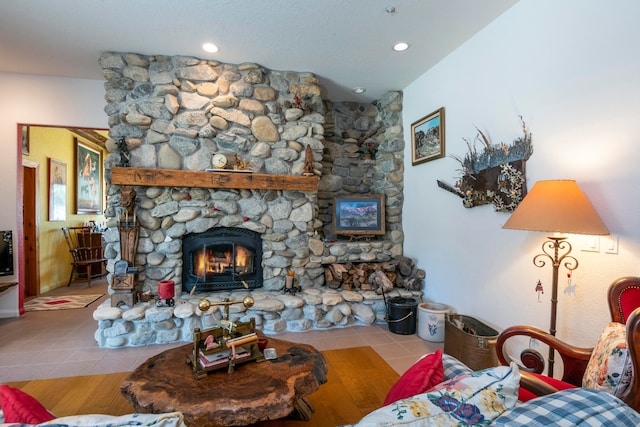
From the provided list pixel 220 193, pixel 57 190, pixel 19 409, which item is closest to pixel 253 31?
pixel 220 193

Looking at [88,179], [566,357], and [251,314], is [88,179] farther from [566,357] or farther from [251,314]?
[566,357]

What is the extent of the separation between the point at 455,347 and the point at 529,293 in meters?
0.69

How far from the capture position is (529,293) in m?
2.26

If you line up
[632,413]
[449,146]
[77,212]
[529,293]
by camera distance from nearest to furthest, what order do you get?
[632,413]
[529,293]
[449,146]
[77,212]

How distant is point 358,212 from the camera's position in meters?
4.05

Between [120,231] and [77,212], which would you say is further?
[77,212]

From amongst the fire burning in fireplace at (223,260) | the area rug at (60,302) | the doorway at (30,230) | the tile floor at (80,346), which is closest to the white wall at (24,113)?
the area rug at (60,302)

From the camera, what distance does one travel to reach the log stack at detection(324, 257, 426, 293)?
357 cm

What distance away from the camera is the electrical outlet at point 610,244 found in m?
1.72

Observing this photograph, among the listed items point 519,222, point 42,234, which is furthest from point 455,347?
point 42,234

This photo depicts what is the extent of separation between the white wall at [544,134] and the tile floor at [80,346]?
0.75 metres

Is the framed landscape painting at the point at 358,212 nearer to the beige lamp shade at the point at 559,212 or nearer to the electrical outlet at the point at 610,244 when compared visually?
the beige lamp shade at the point at 559,212

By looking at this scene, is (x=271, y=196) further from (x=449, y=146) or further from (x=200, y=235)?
(x=449, y=146)

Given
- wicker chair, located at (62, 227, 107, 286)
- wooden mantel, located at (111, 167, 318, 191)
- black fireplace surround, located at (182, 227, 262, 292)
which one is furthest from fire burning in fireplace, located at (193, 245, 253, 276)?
wicker chair, located at (62, 227, 107, 286)
